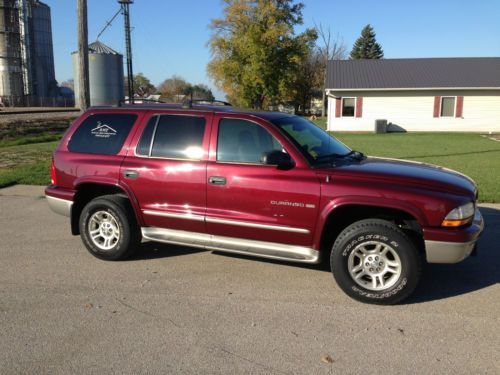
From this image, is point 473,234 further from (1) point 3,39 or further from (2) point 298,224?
(1) point 3,39

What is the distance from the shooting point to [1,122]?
22.7m

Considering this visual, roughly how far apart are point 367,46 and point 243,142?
239 feet

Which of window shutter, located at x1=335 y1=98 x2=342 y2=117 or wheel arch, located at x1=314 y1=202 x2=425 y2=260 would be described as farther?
window shutter, located at x1=335 y1=98 x2=342 y2=117

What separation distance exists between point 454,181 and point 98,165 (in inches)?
148

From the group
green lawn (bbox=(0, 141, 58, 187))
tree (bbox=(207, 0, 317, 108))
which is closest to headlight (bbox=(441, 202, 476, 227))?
green lawn (bbox=(0, 141, 58, 187))

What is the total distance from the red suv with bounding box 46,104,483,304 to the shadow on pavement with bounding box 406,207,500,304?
283 mm

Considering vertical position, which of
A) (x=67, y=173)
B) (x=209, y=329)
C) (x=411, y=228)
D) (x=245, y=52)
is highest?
(x=245, y=52)

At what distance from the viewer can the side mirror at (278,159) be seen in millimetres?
4418

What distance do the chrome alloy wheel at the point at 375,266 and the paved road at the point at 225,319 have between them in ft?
0.73

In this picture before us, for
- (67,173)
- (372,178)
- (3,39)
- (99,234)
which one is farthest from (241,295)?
(3,39)

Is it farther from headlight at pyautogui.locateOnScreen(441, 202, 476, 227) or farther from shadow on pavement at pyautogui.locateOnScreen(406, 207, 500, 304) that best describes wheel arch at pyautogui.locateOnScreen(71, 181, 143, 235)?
headlight at pyautogui.locateOnScreen(441, 202, 476, 227)

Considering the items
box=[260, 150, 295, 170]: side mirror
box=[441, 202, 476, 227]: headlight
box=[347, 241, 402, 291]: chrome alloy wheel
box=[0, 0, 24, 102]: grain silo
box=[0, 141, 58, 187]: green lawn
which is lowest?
box=[0, 141, 58, 187]: green lawn

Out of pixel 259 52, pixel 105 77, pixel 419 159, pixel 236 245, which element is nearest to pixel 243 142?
pixel 236 245

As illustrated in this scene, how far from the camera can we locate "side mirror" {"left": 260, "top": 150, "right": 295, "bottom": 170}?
174 inches
